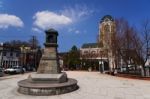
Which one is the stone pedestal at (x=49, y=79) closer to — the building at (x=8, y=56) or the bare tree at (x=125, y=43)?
the bare tree at (x=125, y=43)

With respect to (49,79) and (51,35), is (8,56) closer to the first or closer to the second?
(51,35)

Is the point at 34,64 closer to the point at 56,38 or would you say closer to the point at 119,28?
the point at 119,28

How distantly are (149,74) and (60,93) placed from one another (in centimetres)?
1906

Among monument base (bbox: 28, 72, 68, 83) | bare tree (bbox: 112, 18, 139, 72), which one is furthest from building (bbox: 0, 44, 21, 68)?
monument base (bbox: 28, 72, 68, 83)

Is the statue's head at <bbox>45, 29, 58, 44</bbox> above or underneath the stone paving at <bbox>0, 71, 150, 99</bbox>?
above

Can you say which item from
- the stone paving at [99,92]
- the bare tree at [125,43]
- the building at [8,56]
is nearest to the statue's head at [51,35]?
the stone paving at [99,92]

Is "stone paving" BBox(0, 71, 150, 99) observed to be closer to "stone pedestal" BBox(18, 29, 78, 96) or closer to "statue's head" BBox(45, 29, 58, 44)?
"stone pedestal" BBox(18, 29, 78, 96)

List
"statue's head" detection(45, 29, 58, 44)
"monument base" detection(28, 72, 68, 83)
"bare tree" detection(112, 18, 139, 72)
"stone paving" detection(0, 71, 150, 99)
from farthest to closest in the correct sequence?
1. "bare tree" detection(112, 18, 139, 72)
2. "statue's head" detection(45, 29, 58, 44)
3. "monument base" detection(28, 72, 68, 83)
4. "stone paving" detection(0, 71, 150, 99)

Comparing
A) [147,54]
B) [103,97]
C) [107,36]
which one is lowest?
[103,97]

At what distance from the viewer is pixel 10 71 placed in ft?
133

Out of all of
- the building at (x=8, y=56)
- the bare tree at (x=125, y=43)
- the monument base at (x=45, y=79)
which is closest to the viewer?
the monument base at (x=45, y=79)

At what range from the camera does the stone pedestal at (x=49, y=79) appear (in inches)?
533

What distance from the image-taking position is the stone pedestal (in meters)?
13.5

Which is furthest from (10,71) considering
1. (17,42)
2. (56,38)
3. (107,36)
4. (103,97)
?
(17,42)
